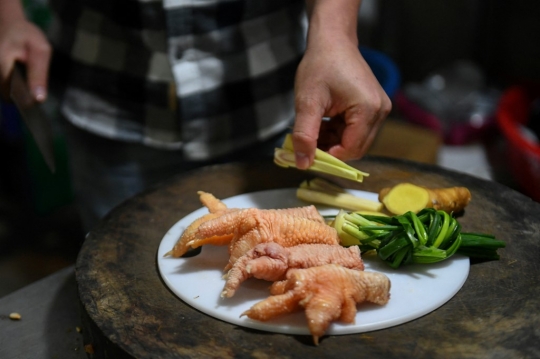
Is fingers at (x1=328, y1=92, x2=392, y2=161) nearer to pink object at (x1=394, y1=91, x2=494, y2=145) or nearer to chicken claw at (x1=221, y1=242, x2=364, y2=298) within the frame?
chicken claw at (x1=221, y1=242, x2=364, y2=298)

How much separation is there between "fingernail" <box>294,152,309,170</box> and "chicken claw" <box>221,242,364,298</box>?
12.8 inches

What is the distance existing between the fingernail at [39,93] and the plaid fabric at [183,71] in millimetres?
238

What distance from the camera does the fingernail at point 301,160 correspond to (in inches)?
60.1

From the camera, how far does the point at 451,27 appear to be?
3.80 m

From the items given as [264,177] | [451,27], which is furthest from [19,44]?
[451,27]

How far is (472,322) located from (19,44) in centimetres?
166

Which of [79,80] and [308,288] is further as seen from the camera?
[79,80]

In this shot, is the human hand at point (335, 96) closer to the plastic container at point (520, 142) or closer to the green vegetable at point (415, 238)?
the green vegetable at point (415, 238)

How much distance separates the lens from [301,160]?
154 cm

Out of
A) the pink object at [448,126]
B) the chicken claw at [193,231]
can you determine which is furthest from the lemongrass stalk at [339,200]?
the pink object at [448,126]

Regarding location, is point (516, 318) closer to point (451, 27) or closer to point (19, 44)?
point (19, 44)

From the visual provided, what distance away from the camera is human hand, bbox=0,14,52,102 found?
1865mm

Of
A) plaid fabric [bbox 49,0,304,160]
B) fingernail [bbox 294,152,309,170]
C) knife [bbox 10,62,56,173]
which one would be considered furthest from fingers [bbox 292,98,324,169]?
knife [bbox 10,62,56,173]

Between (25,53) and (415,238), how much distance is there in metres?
1.44
